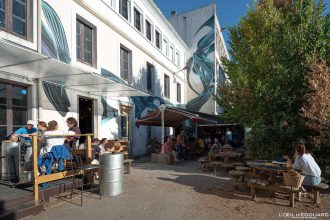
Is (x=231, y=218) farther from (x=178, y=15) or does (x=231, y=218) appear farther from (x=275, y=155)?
(x=178, y=15)

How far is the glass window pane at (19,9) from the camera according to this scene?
7.60 m

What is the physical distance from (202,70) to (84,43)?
15.4 meters

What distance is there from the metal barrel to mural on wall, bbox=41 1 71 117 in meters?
3.87

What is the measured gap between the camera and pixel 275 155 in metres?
8.17

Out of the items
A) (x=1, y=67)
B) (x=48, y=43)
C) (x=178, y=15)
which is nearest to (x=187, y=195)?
(x=1, y=67)

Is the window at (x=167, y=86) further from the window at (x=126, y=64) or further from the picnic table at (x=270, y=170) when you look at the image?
the picnic table at (x=270, y=170)

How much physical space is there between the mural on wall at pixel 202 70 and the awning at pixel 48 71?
49.0ft

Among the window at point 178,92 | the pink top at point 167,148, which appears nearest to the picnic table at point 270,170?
the pink top at point 167,148

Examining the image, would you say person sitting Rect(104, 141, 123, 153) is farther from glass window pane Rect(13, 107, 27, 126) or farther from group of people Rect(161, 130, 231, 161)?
group of people Rect(161, 130, 231, 161)

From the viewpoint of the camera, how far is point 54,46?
8.80 m

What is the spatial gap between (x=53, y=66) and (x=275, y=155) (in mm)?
6812

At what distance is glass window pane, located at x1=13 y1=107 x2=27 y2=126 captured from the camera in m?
7.75

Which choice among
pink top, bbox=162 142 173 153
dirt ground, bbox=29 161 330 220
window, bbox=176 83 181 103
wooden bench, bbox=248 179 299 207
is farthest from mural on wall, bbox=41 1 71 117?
window, bbox=176 83 181 103

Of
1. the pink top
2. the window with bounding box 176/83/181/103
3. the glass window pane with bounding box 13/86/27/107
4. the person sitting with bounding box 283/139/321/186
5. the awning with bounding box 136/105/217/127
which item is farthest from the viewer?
the window with bounding box 176/83/181/103
